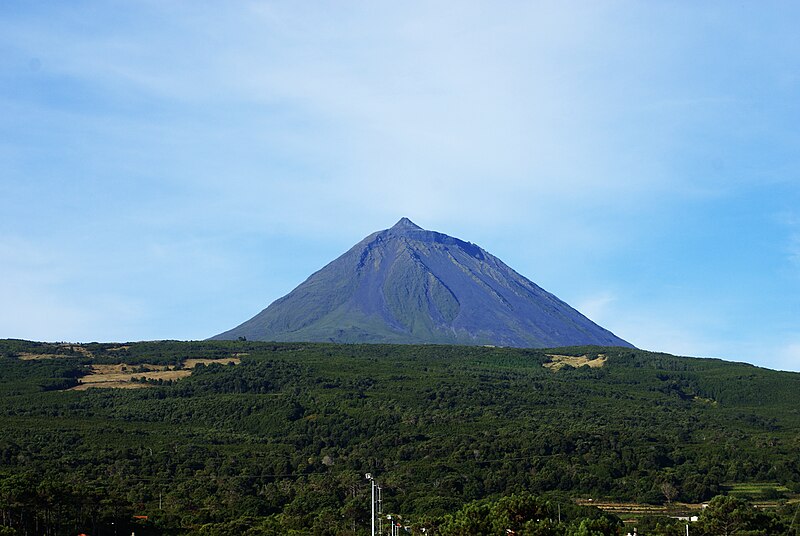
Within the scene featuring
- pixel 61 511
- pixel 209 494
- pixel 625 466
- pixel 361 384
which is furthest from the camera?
pixel 361 384

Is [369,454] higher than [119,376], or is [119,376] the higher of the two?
[119,376]

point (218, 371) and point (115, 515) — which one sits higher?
point (218, 371)

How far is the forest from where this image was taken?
85750 mm

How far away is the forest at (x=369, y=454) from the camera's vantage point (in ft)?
281

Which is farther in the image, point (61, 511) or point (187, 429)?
point (187, 429)

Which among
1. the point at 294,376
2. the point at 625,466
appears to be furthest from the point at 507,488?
the point at 294,376

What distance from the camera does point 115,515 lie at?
3469 inches

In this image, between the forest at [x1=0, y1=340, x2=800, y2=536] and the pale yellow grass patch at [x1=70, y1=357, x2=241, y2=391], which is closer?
the forest at [x1=0, y1=340, x2=800, y2=536]

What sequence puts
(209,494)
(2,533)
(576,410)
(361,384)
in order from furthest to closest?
1. (361,384)
2. (576,410)
3. (209,494)
4. (2,533)

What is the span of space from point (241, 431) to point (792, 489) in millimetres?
77129

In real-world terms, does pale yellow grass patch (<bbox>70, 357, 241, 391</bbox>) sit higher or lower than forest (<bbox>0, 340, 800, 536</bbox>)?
higher

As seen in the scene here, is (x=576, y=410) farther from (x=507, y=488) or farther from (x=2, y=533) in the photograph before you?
(x=2, y=533)

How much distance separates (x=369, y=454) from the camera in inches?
5581

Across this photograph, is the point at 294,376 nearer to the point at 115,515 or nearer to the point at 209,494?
the point at 209,494
